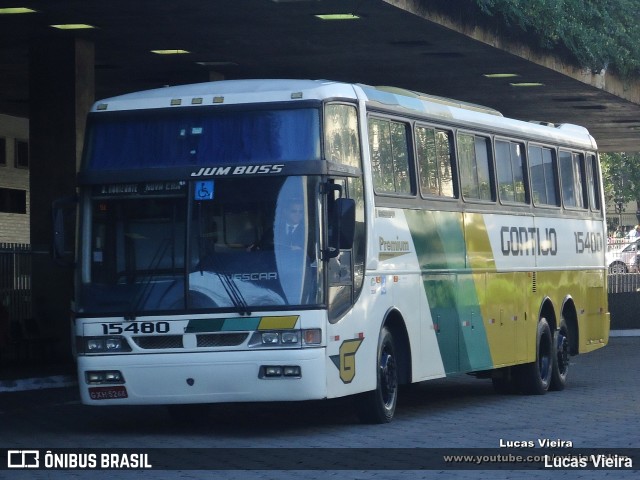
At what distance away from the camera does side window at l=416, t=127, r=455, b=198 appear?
1666 centimetres

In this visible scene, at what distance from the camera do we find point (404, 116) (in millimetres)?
16312

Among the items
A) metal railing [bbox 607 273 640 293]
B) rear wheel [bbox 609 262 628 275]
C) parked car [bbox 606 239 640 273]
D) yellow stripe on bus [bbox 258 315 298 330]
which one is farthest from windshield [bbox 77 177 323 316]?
parked car [bbox 606 239 640 273]

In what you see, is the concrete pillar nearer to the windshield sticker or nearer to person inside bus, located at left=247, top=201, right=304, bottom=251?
the windshield sticker

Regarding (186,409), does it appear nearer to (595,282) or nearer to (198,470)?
(198,470)

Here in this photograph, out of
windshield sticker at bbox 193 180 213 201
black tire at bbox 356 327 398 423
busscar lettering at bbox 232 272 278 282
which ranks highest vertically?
windshield sticker at bbox 193 180 213 201

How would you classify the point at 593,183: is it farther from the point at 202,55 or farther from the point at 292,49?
the point at 202,55

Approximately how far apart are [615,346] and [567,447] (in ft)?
65.2

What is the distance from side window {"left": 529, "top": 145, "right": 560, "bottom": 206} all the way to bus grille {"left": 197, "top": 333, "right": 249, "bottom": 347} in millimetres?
7053

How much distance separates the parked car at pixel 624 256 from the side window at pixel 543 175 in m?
20.4

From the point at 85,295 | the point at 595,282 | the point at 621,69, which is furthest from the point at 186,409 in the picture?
the point at 621,69

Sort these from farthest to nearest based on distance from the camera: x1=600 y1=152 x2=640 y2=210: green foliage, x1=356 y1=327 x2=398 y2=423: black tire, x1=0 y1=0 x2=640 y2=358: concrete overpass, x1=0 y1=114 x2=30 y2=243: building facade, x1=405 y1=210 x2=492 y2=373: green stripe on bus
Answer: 1. x1=600 y1=152 x2=640 y2=210: green foliage
2. x1=0 y1=114 x2=30 y2=243: building facade
3. x1=0 y1=0 x2=640 y2=358: concrete overpass
4. x1=405 y1=210 x2=492 y2=373: green stripe on bus
5. x1=356 y1=327 x2=398 y2=423: black tire

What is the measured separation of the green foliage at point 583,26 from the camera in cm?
2486

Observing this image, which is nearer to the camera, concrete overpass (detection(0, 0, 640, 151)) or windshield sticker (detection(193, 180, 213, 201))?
windshield sticker (detection(193, 180, 213, 201))

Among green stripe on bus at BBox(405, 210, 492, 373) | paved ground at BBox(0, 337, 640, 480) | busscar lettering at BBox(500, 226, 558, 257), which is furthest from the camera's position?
busscar lettering at BBox(500, 226, 558, 257)
